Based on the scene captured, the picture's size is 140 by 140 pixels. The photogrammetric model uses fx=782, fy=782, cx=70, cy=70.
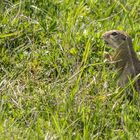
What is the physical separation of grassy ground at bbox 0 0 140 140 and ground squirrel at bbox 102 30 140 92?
9 cm

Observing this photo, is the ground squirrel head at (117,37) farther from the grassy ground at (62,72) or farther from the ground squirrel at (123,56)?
the grassy ground at (62,72)

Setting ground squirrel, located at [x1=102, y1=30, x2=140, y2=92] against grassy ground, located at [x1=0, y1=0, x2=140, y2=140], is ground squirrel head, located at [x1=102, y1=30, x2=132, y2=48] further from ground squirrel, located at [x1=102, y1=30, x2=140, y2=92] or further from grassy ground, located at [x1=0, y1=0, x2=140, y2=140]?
grassy ground, located at [x1=0, y1=0, x2=140, y2=140]

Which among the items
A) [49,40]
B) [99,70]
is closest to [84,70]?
[99,70]

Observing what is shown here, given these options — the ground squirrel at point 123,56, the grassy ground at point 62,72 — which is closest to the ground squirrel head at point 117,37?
the ground squirrel at point 123,56

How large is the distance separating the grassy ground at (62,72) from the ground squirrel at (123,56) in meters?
0.09

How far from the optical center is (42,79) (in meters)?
6.50

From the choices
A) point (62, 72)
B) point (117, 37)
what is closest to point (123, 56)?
point (117, 37)

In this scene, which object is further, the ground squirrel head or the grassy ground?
the ground squirrel head

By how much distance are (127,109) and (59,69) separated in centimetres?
83

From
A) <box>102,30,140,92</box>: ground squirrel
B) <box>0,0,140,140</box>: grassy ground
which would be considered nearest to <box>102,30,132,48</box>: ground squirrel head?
<box>102,30,140,92</box>: ground squirrel

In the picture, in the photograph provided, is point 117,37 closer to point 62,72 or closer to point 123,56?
point 123,56

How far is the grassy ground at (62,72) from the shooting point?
18.7ft

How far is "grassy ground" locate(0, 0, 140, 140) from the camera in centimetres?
569

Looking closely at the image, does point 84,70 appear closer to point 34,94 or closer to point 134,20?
point 34,94
